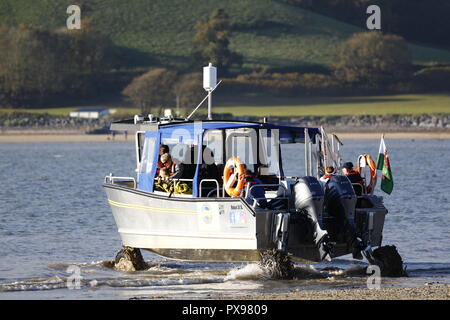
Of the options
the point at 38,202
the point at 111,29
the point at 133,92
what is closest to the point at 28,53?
the point at 133,92

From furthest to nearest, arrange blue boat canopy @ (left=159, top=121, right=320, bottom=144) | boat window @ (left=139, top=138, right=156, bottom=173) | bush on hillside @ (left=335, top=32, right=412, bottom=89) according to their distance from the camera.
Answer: bush on hillside @ (left=335, top=32, right=412, bottom=89), boat window @ (left=139, top=138, right=156, bottom=173), blue boat canopy @ (left=159, top=121, right=320, bottom=144)

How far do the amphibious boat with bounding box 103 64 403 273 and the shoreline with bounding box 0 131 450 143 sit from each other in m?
71.3

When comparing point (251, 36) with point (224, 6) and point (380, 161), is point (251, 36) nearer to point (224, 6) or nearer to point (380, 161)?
point (224, 6)

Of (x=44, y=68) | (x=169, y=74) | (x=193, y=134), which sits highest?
(x=44, y=68)

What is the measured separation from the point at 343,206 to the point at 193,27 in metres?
152

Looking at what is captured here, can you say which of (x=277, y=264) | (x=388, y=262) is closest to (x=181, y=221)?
(x=277, y=264)

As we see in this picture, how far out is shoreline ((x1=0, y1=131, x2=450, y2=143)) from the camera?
316 feet

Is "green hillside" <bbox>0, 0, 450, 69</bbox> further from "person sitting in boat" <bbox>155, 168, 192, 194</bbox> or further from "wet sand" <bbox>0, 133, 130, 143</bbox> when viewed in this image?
"person sitting in boat" <bbox>155, 168, 192, 194</bbox>

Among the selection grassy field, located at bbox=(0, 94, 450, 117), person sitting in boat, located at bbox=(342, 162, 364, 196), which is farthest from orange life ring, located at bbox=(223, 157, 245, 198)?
grassy field, located at bbox=(0, 94, 450, 117)

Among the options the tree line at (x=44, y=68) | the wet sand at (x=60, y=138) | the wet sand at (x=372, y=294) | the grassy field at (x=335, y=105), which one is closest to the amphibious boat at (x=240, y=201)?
the wet sand at (x=372, y=294)

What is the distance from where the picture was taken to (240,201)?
795 inches

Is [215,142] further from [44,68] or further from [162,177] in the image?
[44,68]

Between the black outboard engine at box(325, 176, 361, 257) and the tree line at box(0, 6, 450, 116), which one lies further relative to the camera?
the tree line at box(0, 6, 450, 116)
